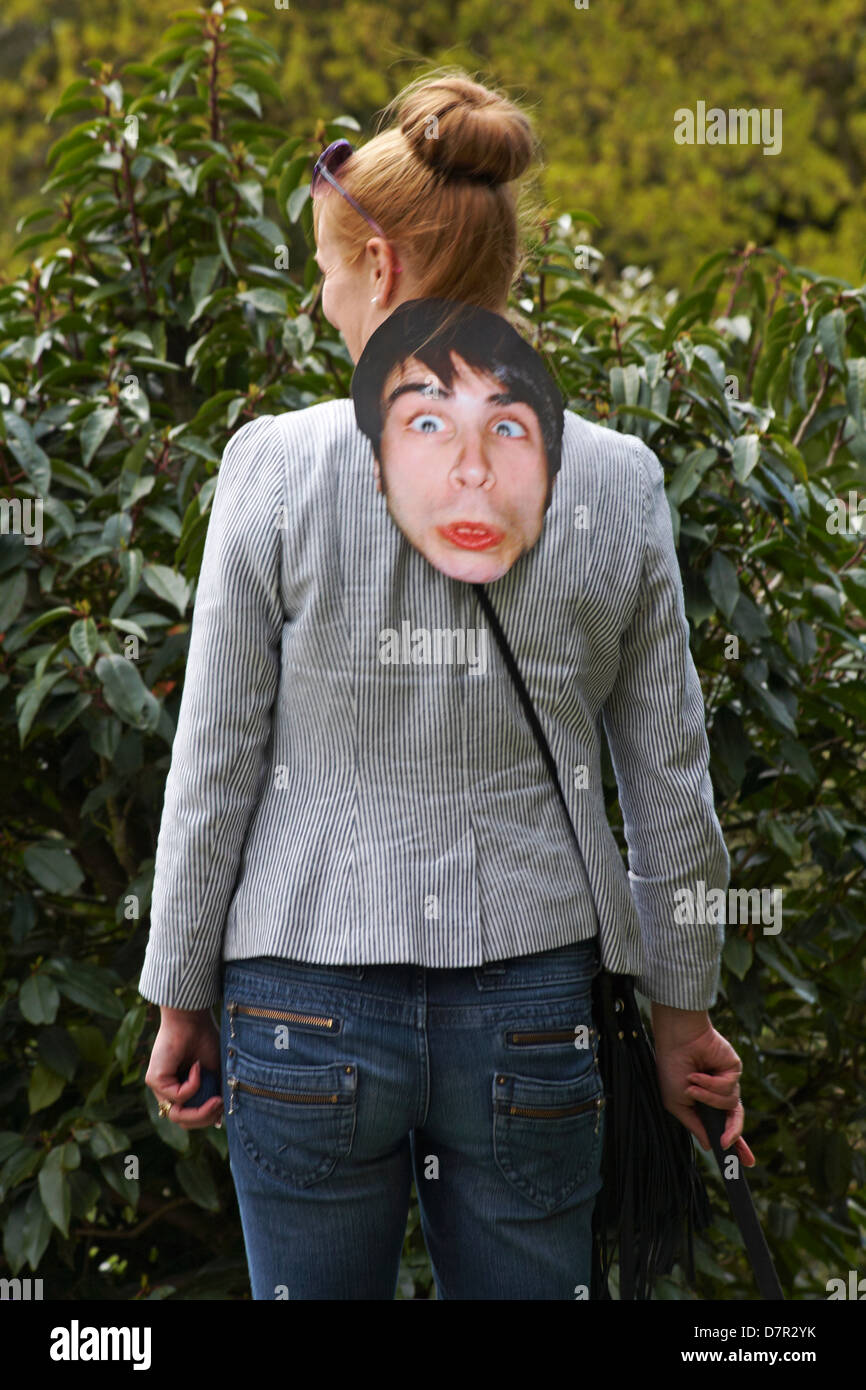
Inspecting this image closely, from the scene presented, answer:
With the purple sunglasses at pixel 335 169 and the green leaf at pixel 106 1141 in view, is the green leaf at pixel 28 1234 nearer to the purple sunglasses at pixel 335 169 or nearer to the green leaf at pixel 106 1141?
the green leaf at pixel 106 1141

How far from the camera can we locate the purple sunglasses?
134 cm

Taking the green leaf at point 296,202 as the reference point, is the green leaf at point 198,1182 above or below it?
below

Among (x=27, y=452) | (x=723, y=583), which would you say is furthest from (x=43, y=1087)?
(x=723, y=583)

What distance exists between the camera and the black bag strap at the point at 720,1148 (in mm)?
1318

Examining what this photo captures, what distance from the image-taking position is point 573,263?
8.31 feet

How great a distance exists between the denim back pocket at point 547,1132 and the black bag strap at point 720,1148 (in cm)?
21

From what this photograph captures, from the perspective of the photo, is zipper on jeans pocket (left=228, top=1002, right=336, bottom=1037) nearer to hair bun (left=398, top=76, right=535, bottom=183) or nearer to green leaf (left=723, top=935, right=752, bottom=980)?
hair bun (left=398, top=76, right=535, bottom=183)

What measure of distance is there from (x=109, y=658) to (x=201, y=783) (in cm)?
78

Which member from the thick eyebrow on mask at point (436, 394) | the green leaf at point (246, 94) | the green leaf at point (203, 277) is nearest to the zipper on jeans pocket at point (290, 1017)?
the thick eyebrow on mask at point (436, 394)

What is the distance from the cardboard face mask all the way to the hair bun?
0.44 feet

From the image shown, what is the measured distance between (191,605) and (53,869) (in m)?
0.47

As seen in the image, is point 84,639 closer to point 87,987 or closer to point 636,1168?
point 87,987

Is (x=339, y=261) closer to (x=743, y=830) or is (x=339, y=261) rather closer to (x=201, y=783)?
(x=201, y=783)
